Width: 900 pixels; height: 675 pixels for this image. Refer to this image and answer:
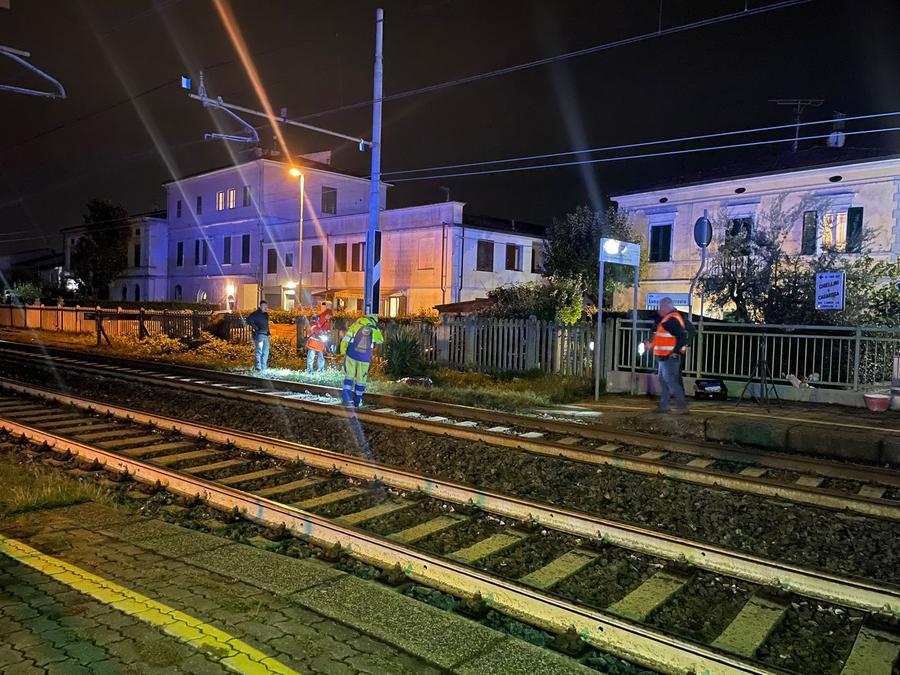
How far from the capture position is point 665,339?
11.7m

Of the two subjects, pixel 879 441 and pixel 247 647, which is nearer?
pixel 247 647

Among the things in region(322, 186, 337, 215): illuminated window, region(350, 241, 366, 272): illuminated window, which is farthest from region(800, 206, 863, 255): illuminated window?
region(322, 186, 337, 215): illuminated window

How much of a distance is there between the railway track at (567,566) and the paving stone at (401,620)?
1.47 ft

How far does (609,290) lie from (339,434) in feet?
71.1

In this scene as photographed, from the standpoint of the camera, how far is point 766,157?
31312mm

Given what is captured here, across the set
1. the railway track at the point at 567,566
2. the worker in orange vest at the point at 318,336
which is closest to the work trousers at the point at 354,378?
the railway track at the point at 567,566

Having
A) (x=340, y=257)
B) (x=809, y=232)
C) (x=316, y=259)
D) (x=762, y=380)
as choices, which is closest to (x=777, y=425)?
(x=762, y=380)

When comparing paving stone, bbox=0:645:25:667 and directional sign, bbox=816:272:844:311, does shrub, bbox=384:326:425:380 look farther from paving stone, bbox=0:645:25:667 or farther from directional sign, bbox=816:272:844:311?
paving stone, bbox=0:645:25:667

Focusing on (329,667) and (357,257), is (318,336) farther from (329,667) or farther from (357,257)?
(357,257)

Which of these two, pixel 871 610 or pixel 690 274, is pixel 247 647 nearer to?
pixel 871 610

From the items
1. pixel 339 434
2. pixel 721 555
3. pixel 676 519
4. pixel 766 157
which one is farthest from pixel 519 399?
pixel 766 157

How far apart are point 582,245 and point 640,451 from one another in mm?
22701

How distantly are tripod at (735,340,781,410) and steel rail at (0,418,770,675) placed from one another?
9.42 meters

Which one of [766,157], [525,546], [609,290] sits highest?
[766,157]
